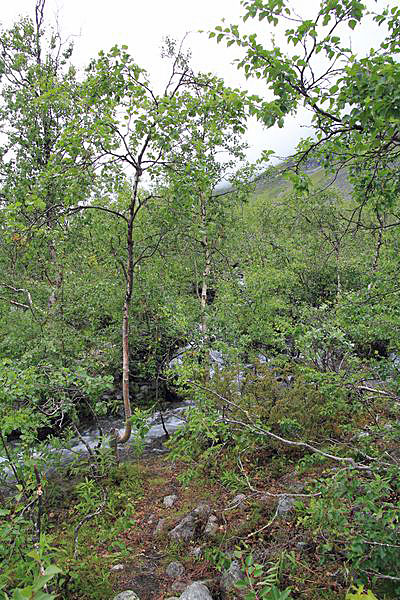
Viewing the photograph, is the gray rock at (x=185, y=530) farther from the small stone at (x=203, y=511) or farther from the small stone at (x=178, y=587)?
the small stone at (x=178, y=587)

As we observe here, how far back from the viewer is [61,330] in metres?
10.1

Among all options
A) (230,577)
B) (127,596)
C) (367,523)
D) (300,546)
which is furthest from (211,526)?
(367,523)

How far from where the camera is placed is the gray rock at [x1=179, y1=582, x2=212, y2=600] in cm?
430

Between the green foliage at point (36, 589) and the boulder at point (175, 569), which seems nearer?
the green foliage at point (36, 589)

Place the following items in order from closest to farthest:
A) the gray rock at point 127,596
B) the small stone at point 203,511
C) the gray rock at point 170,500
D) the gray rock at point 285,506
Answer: the gray rock at point 127,596, the gray rock at point 285,506, the small stone at point 203,511, the gray rock at point 170,500

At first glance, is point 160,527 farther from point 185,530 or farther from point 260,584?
point 260,584

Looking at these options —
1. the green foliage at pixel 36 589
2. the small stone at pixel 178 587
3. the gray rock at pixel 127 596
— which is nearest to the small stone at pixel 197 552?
the small stone at pixel 178 587

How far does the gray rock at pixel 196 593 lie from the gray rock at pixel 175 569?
59 cm

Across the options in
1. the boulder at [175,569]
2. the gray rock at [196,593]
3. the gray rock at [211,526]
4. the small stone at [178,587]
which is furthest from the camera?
the gray rock at [211,526]

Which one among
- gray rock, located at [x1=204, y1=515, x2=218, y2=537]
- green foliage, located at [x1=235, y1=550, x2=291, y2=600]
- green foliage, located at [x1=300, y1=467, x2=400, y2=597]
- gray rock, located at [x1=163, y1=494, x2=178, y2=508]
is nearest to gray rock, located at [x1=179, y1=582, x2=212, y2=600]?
gray rock, located at [x1=204, y1=515, x2=218, y2=537]

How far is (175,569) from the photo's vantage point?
5105 millimetres

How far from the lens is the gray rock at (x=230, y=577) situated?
435 centimetres

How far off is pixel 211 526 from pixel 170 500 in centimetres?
161

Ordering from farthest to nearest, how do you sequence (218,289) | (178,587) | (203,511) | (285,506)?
(218,289), (203,511), (285,506), (178,587)
